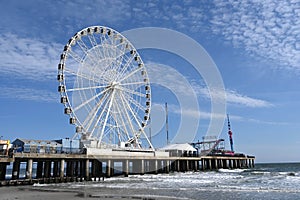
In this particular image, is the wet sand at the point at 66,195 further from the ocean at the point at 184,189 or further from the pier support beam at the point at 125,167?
the pier support beam at the point at 125,167

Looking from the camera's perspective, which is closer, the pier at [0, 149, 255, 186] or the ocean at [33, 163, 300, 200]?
the ocean at [33, 163, 300, 200]

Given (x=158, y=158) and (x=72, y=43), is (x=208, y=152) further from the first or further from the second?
(x=72, y=43)

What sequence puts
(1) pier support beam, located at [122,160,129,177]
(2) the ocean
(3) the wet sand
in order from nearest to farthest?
(3) the wet sand
(2) the ocean
(1) pier support beam, located at [122,160,129,177]

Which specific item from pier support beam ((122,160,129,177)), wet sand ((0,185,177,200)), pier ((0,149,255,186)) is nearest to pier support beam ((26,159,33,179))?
pier ((0,149,255,186))

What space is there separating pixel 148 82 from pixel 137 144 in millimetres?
8117

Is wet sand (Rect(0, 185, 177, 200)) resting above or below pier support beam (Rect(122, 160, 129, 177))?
below

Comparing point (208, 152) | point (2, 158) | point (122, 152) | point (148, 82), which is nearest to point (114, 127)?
point (122, 152)

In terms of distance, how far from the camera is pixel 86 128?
31047 mm

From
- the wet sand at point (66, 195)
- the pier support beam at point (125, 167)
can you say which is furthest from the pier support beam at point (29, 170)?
the pier support beam at point (125, 167)

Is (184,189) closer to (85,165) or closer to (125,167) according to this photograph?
(85,165)

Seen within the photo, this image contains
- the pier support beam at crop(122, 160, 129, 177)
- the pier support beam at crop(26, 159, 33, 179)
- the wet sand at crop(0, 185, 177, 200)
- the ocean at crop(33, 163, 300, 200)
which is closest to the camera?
the wet sand at crop(0, 185, 177, 200)

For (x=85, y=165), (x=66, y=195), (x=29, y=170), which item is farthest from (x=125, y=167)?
(x=66, y=195)

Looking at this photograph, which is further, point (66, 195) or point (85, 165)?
point (85, 165)

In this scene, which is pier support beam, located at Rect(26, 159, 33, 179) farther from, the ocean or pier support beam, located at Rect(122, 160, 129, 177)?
pier support beam, located at Rect(122, 160, 129, 177)
